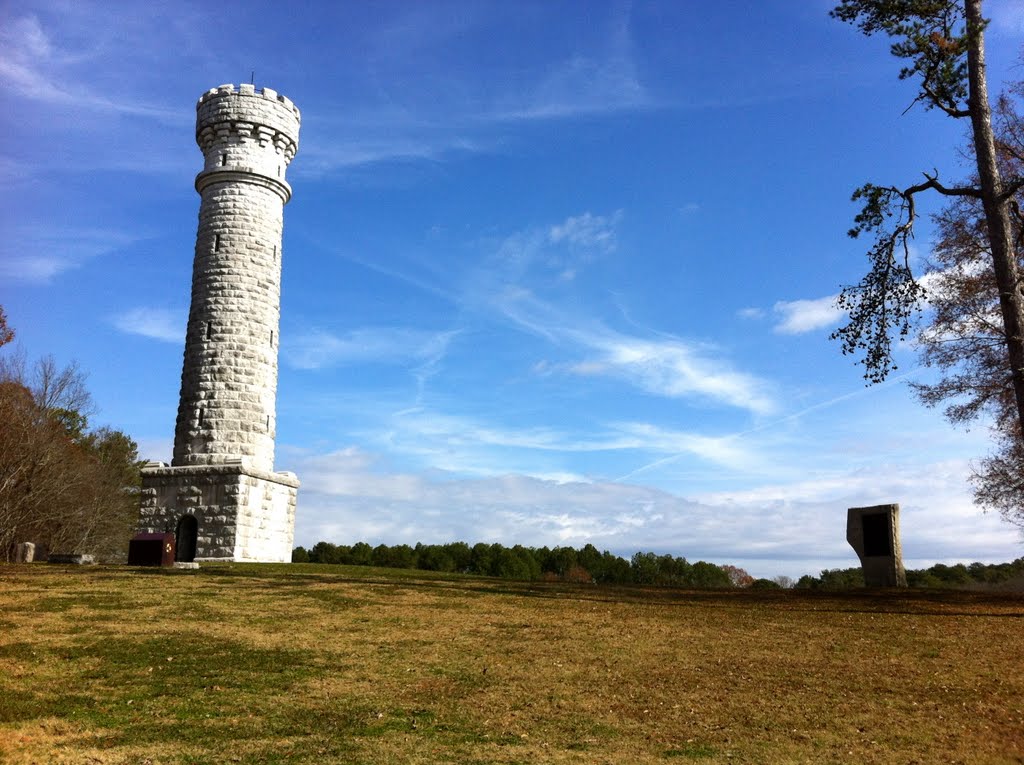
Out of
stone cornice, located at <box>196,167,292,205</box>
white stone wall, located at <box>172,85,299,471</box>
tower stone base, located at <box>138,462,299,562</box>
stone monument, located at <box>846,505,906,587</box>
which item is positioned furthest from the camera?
stone cornice, located at <box>196,167,292,205</box>

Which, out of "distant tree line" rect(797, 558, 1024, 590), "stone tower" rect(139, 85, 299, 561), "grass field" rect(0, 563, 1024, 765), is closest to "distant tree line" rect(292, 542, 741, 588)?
"distant tree line" rect(797, 558, 1024, 590)

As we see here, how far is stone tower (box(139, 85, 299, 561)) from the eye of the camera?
95.9 feet

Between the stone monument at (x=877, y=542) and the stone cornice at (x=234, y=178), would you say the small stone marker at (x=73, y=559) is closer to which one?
the stone cornice at (x=234, y=178)

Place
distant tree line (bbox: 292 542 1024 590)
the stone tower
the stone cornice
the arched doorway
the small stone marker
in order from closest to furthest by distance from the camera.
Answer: the small stone marker, the stone tower, the arched doorway, the stone cornice, distant tree line (bbox: 292 542 1024 590)

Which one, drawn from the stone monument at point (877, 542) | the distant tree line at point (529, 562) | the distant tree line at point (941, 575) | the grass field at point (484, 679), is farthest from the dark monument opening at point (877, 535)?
the distant tree line at point (529, 562)

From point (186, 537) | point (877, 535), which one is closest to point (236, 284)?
point (186, 537)

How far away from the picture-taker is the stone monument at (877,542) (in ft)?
77.9

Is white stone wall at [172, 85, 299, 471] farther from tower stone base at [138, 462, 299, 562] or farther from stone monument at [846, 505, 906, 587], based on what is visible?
stone monument at [846, 505, 906, 587]

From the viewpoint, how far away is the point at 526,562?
6138 centimetres

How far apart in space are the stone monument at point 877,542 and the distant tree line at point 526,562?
37.0 m

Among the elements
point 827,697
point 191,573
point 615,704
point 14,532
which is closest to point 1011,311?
point 827,697

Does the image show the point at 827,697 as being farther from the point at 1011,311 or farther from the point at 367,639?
the point at 1011,311

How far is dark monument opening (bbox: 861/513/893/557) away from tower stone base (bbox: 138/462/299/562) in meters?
21.2

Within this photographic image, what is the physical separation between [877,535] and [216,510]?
2257cm
